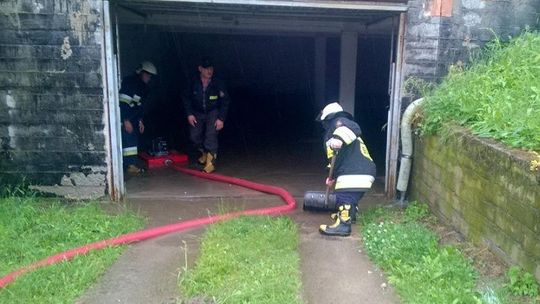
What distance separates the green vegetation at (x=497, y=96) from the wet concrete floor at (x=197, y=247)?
1.50m

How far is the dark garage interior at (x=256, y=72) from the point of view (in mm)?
7859

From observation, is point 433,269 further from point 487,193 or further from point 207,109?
point 207,109

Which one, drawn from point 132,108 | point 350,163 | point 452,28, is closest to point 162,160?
point 132,108

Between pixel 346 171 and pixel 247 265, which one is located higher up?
pixel 346 171

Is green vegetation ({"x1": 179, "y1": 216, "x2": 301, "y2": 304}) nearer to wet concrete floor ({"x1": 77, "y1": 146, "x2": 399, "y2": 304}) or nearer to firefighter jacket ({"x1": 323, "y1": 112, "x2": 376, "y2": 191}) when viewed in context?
wet concrete floor ({"x1": 77, "y1": 146, "x2": 399, "y2": 304})

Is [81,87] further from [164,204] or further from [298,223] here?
[298,223]

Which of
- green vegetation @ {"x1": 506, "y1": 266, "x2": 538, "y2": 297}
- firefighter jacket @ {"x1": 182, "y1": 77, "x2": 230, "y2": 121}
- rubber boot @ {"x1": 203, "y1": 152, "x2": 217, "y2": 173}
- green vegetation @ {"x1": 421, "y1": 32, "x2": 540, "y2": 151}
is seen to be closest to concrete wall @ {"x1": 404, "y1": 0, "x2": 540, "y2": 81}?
green vegetation @ {"x1": 421, "y1": 32, "x2": 540, "y2": 151}

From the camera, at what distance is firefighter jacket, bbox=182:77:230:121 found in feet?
23.6

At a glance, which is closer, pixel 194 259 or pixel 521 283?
pixel 521 283

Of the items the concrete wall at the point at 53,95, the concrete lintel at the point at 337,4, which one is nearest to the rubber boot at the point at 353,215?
the concrete lintel at the point at 337,4

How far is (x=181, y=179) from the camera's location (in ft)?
22.9

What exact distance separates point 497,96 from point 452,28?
149 centimetres

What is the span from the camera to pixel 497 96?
4.57m

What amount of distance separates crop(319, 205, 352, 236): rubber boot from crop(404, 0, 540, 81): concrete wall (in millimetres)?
1981
